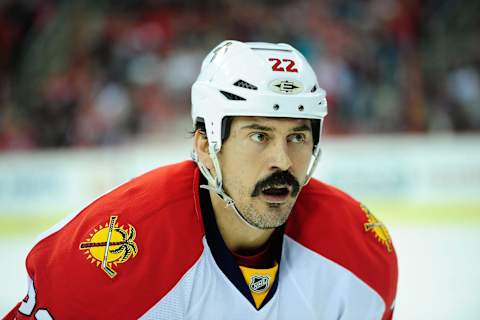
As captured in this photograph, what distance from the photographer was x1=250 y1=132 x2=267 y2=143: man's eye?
243 cm

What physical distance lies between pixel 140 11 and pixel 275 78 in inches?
232

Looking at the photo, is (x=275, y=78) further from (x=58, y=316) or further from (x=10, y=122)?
(x=10, y=122)

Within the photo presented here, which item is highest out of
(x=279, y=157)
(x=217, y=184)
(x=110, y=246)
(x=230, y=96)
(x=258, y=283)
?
(x=230, y=96)

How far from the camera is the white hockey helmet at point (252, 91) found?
2.40 meters

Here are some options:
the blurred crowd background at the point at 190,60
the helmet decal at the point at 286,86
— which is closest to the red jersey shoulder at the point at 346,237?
the helmet decal at the point at 286,86

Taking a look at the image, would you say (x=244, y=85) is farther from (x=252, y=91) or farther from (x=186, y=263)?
(x=186, y=263)

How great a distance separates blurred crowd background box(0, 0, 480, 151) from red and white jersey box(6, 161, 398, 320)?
421 cm

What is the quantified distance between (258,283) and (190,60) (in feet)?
17.1


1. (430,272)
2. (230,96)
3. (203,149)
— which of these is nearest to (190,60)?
(430,272)

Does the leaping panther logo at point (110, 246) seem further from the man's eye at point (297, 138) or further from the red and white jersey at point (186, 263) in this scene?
the man's eye at point (297, 138)

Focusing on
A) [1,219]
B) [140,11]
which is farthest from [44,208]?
[140,11]

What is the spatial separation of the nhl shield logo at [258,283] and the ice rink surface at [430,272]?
1572 millimetres

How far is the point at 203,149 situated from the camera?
2.63m

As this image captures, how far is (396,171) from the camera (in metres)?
6.18
